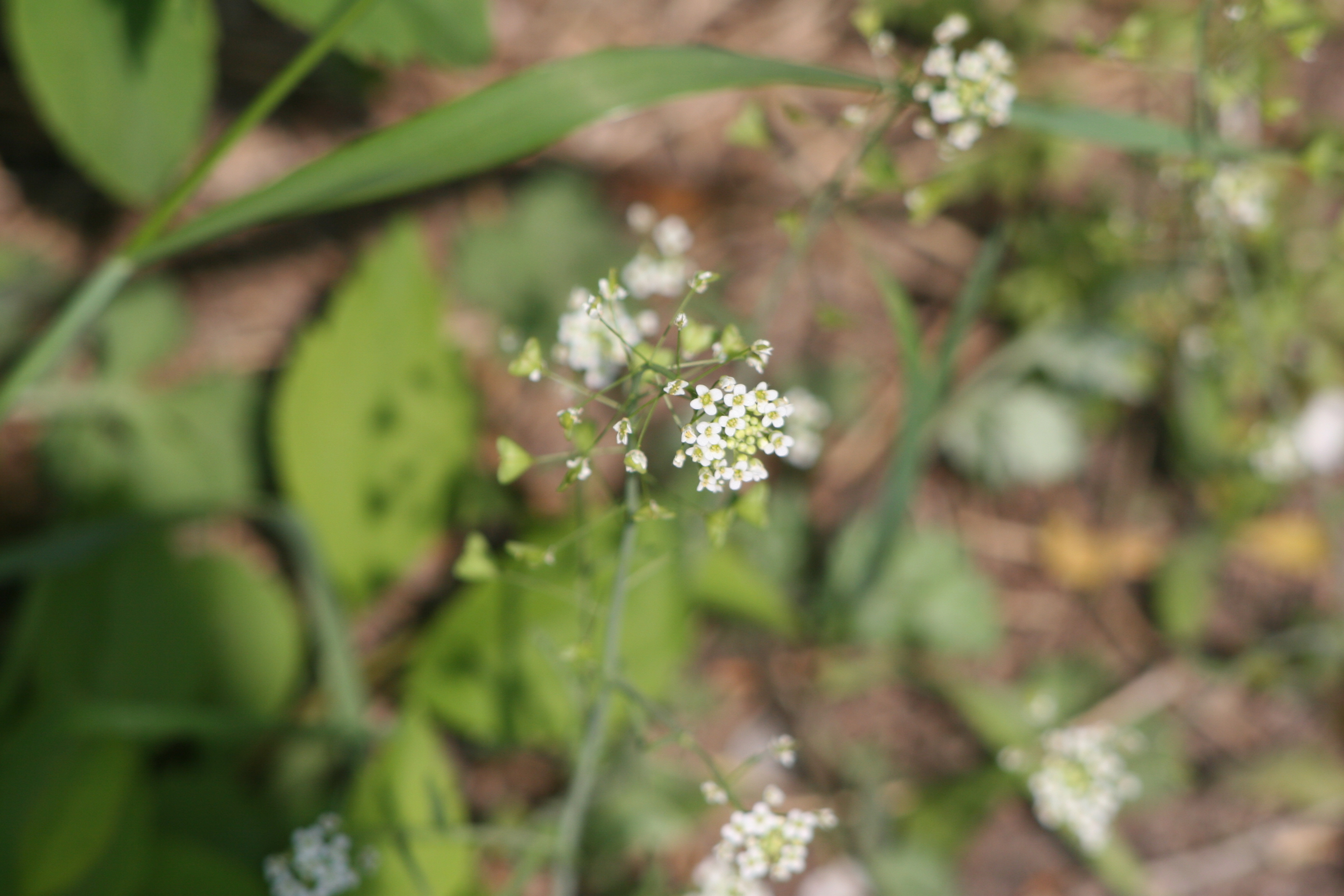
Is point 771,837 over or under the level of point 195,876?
under

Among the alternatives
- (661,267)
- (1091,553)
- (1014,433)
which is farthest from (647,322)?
(1091,553)

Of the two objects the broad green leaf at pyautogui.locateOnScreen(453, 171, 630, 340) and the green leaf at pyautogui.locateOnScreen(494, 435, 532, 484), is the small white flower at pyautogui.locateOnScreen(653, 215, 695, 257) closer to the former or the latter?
the green leaf at pyautogui.locateOnScreen(494, 435, 532, 484)

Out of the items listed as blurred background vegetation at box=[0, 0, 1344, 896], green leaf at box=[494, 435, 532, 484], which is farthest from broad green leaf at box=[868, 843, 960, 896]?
green leaf at box=[494, 435, 532, 484]

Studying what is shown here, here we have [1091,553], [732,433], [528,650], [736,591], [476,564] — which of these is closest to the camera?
[732,433]

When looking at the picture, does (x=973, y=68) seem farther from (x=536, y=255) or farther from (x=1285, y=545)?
(x=1285, y=545)

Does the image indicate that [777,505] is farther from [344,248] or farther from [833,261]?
[344,248]

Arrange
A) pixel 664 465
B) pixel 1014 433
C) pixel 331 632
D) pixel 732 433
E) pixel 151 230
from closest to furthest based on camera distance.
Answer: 1. pixel 732 433
2. pixel 151 230
3. pixel 331 632
4. pixel 664 465
5. pixel 1014 433

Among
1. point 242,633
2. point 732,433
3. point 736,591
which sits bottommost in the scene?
point 732,433

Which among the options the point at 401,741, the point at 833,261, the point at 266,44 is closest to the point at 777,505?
the point at 833,261
